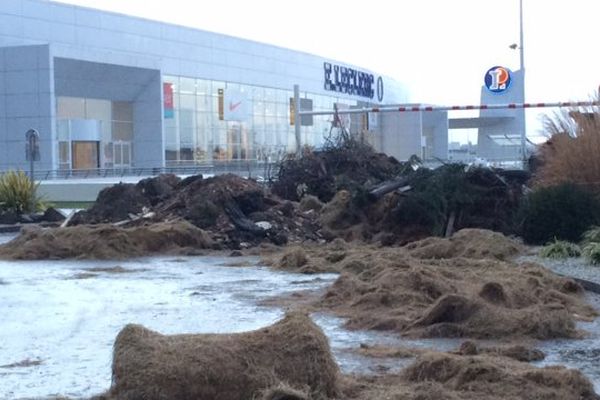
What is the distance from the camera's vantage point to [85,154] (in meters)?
59.9

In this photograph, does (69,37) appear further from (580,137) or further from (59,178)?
(580,137)

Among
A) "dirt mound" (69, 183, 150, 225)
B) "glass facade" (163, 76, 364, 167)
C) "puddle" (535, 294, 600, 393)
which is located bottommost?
"puddle" (535, 294, 600, 393)

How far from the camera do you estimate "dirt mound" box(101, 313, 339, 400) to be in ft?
24.4

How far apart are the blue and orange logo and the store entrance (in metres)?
23.7

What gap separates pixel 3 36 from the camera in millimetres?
53250

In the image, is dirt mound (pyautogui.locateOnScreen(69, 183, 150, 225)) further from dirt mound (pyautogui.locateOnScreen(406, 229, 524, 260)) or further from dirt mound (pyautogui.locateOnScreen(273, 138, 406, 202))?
dirt mound (pyautogui.locateOnScreen(406, 229, 524, 260))

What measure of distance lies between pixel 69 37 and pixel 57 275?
1634 inches

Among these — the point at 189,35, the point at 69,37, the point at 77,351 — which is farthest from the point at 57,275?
the point at 189,35

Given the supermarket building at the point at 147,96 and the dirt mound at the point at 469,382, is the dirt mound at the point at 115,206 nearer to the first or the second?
the dirt mound at the point at 469,382

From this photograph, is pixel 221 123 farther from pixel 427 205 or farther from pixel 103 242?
pixel 103 242

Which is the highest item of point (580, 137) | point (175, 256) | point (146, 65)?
point (146, 65)

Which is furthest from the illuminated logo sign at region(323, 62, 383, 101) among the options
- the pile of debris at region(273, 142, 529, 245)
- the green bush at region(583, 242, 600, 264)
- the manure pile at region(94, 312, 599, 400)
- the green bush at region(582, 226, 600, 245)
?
the manure pile at region(94, 312, 599, 400)

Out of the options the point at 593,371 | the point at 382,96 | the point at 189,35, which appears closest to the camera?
the point at 593,371

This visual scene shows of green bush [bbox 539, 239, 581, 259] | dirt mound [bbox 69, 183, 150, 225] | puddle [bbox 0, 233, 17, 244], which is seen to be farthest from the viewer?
puddle [bbox 0, 233, 17, 244]
